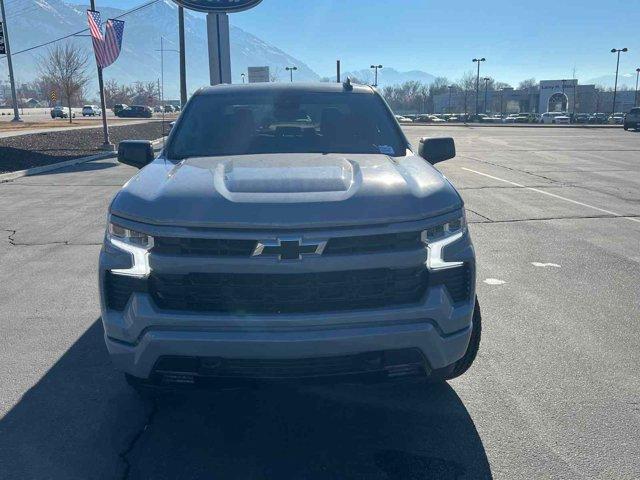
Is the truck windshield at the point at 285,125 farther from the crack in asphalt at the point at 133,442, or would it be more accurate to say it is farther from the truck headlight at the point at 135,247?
the crack in asphalt at the point at 133,442

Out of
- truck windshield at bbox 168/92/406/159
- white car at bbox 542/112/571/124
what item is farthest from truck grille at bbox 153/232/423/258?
white car at bbox 542/112/571/124

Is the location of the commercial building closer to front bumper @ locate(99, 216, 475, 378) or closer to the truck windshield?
the truck windshield

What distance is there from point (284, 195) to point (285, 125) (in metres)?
1.72

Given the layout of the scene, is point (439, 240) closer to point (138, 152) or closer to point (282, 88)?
point (282, 88)

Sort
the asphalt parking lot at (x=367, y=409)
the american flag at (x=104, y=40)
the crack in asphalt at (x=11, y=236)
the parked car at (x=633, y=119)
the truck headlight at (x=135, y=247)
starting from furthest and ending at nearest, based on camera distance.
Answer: the parked car at (x=633, y=119) → the american flag at (x=104, y=40) → the crack in asphalt at (x=11, y=236) → the asphalt parking lot at (x=367, y=409) → the truck headlight at (x=135, y=247)

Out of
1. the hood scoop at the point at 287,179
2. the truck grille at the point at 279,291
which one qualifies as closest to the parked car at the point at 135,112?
the hood scoop at the point at 287,179

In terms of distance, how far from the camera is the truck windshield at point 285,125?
419 centimetres

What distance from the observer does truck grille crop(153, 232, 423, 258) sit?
9.08ft

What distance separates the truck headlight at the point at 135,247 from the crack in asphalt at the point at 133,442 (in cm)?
93

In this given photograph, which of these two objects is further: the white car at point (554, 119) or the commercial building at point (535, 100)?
the commercial building at point (535, 100)

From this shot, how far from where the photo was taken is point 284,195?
291 centimetres

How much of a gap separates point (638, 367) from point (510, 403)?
3.73 feet

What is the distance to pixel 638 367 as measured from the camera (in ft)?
13.3

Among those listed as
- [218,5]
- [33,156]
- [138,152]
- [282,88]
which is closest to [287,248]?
[138,152]
